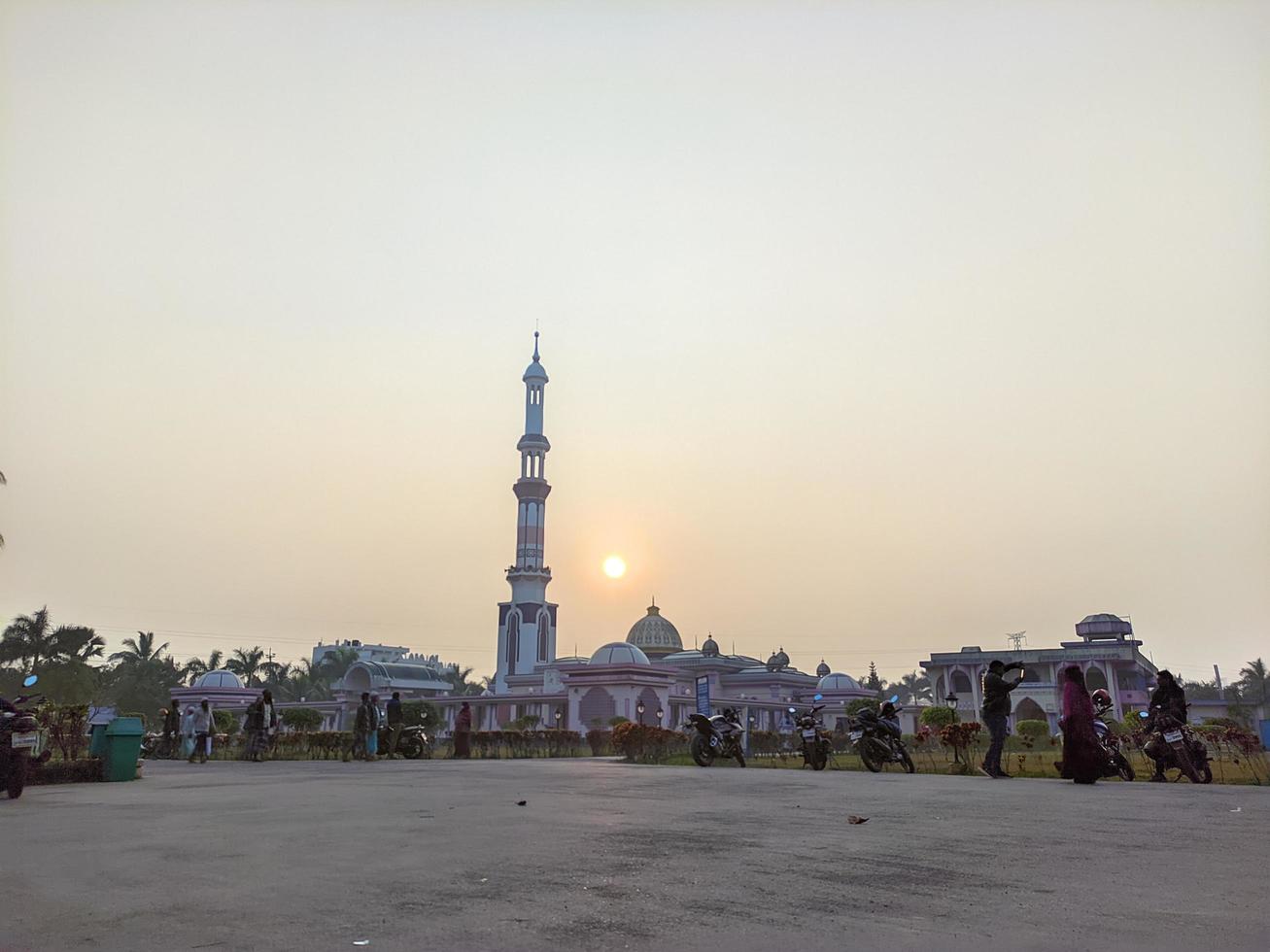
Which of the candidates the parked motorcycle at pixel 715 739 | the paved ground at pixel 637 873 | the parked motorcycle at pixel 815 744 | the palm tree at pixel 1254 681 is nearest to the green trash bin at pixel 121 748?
the paved ground at pixel 637 873

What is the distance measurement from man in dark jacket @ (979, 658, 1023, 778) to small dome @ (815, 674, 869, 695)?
5369 cm

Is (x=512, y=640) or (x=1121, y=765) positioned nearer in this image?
(x=1121, y=765)

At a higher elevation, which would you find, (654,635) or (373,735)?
(654,635)

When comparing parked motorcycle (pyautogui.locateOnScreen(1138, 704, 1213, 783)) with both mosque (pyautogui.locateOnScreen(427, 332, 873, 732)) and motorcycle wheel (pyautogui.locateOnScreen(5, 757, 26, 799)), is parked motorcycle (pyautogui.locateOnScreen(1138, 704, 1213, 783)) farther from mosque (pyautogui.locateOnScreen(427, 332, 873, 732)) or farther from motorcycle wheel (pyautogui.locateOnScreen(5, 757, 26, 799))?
mosque (pyautogui.locateOnScreen(427, 332, 873, 732))

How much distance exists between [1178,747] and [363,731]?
18405 mm

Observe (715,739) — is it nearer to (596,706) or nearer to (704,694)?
(704,694)

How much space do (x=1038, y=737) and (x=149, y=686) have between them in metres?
65.7

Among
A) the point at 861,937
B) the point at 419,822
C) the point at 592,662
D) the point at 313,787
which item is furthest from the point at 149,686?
the point at 861,937

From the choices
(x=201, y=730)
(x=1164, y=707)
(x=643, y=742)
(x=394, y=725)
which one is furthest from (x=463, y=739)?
(x=1164, y=707)

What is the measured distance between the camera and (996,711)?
1497 cm

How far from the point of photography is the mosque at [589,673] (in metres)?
51.3

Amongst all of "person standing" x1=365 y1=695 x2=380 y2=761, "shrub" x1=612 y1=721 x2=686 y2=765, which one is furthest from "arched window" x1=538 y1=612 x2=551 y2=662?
"person standing" x1=365 y1=695 x2=380 y2=761

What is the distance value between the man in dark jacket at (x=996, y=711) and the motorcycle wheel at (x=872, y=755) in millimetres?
1949

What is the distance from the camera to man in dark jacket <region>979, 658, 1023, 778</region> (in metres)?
14.8
